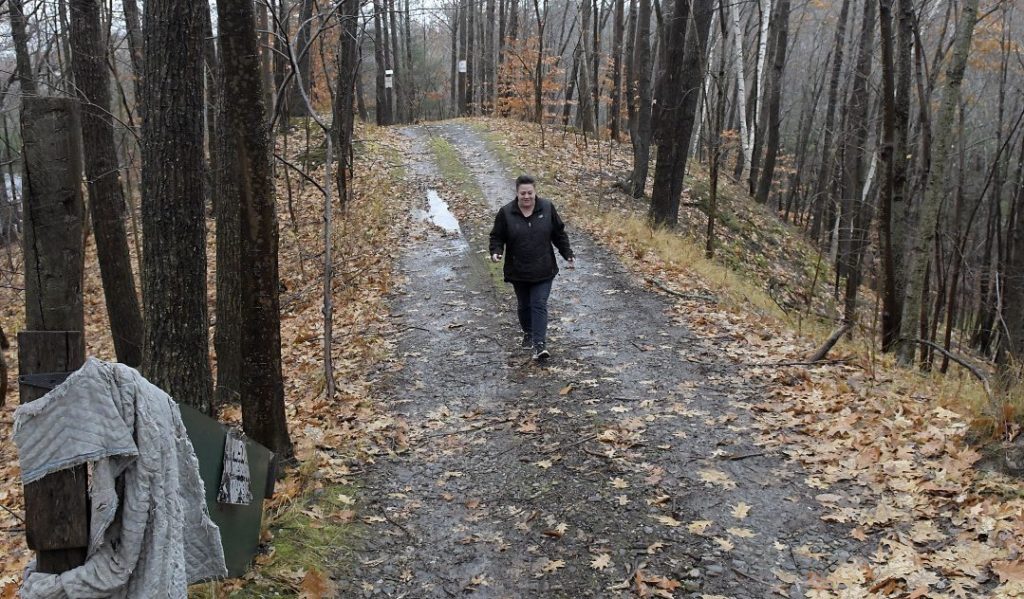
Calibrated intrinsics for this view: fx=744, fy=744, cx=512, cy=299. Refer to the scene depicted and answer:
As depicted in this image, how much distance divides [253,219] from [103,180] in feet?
19.4

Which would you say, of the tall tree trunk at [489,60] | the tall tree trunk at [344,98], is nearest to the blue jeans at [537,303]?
the tall tree trunk at [344,98]

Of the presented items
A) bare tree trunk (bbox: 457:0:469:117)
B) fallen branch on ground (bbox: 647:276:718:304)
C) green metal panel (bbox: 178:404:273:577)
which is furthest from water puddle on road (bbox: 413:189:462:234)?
bare tree trunk (bbox: 457:0:469:117)

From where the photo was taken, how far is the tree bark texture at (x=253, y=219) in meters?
5.10

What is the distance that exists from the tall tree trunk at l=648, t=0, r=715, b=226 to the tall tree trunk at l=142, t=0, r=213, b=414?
9.77m

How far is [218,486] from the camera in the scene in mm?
4047

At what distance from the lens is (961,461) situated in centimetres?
528

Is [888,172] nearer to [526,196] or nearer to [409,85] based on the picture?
[526,196]

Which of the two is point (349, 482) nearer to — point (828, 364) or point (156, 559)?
point (156, 559)

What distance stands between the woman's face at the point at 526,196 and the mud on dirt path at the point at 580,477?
1.73m

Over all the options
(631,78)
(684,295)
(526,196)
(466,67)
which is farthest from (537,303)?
(466,67)

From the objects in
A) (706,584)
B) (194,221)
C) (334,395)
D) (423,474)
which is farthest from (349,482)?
(706,584)

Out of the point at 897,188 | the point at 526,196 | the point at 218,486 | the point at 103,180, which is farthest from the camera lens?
the point at 103,180

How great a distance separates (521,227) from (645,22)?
14.1 m

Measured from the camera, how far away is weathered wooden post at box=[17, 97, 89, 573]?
2.84m
